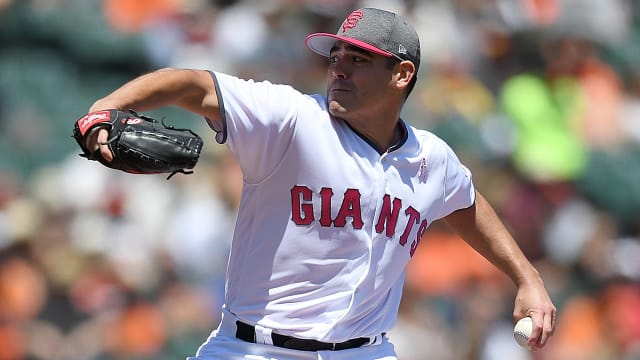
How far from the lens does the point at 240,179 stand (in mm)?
7293

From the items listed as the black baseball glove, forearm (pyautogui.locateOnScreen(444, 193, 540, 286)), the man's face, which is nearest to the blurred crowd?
forearm (pyautogui.locateOnScreen(444, 193, 540, 286))

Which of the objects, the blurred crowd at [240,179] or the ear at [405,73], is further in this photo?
the blurred crowd at [240,179]

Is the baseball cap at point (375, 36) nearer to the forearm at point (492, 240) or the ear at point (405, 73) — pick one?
the ear at point (405, 73)

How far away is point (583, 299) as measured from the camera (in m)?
8.30

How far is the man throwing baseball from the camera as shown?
11.3 ft

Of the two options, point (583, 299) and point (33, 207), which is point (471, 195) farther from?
point (583, 299)

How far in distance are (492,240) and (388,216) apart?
0.55 m

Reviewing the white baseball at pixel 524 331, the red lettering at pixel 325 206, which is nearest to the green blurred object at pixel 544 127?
the white baseball at pixel 524 331

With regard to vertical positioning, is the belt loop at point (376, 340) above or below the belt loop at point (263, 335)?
below

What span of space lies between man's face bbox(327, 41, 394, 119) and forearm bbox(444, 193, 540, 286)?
23.6 inches

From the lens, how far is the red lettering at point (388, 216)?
12.0 ft

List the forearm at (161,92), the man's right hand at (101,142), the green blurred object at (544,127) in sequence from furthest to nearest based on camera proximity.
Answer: the green blurred object at (544,127) → the forearm at (161,92) → the man's right hand at (101,142)

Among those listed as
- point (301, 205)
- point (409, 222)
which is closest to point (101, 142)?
point (301, 205)

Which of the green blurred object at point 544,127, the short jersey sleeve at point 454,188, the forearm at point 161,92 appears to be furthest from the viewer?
the green blurred object at point 544,127
